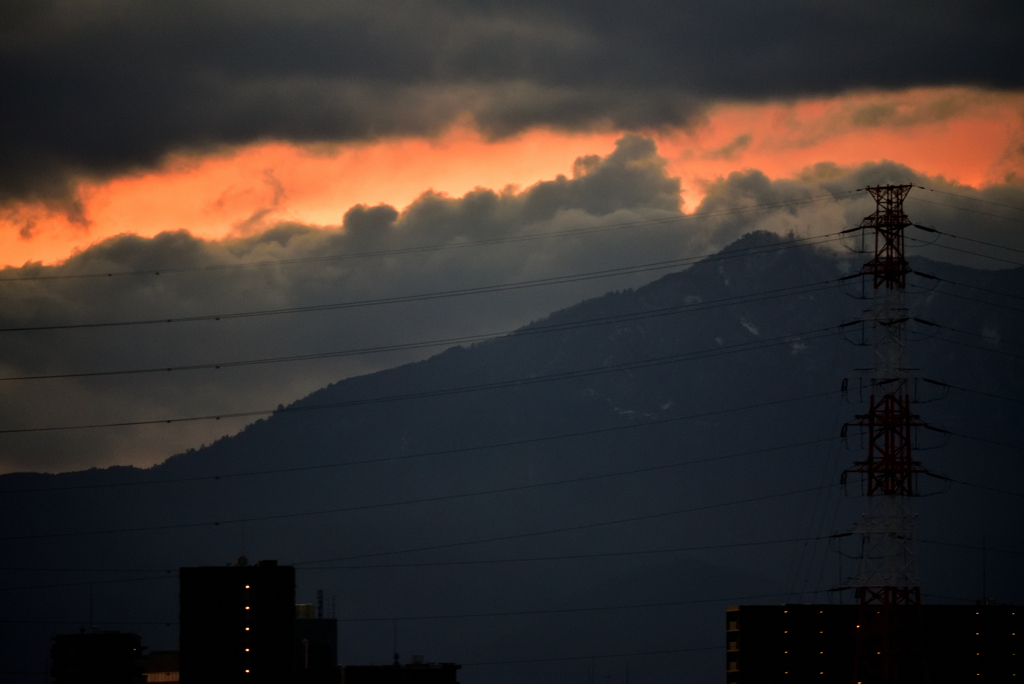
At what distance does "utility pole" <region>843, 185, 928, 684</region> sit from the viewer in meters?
105

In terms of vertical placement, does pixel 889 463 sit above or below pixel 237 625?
above

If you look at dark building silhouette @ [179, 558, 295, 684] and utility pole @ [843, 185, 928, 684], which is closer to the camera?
utility pole @ [843, 185, 928, 684]

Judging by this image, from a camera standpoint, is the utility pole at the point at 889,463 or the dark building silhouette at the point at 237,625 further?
the dark building silhouette at the point at 237,625

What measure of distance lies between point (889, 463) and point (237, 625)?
89.7 metres

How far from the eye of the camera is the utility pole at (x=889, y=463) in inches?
4146

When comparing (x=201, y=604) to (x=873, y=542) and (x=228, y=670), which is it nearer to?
(x=228, y=670)

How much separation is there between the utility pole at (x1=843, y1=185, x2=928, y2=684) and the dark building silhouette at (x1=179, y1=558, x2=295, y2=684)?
263ft

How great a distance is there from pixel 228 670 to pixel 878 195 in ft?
303

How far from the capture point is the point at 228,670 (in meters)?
169

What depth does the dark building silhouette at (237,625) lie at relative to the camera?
169 m

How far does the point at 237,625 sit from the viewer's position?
6772 inches

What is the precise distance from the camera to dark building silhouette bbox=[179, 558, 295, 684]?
555 ft

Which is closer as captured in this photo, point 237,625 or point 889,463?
point 889,463

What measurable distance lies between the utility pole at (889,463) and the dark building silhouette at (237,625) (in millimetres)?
80176
